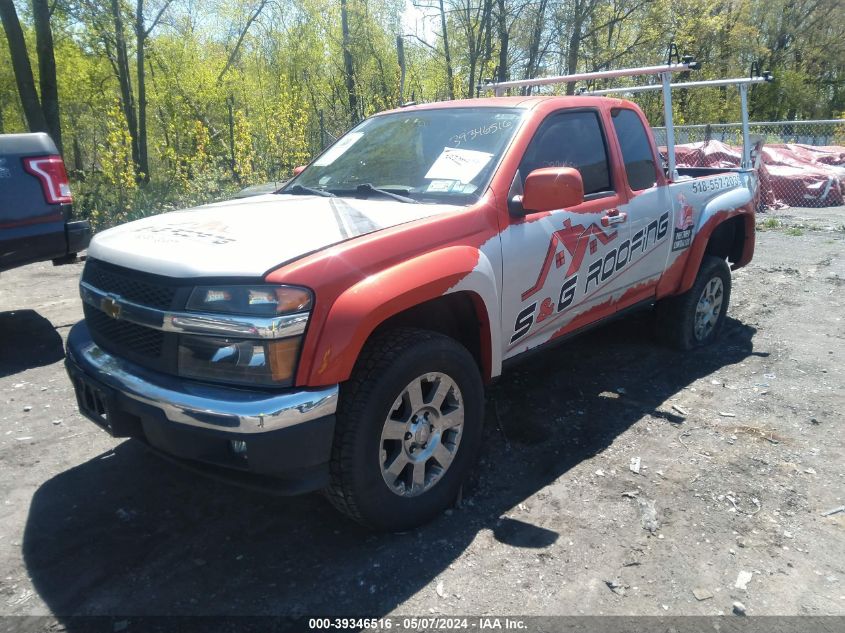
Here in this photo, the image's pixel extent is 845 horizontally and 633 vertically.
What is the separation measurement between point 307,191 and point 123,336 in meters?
1.44

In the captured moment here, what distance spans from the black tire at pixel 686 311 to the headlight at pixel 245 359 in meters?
3.67

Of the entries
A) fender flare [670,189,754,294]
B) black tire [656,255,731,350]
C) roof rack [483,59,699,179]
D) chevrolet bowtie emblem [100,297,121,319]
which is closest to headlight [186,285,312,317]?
chevrolet bowtie emblem [100,297,121,319]

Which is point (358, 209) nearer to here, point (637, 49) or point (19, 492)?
point (19, 492)

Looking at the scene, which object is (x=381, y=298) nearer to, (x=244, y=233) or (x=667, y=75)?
(x=244, y=233)

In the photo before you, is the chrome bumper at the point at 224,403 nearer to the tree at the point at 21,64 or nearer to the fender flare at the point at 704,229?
the fender flare at the point at 704,229

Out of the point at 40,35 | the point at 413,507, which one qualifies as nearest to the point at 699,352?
the point at 413,507

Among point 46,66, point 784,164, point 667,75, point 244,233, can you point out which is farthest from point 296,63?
point 244,233

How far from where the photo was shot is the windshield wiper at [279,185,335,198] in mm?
3707

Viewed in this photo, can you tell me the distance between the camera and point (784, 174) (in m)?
14.6

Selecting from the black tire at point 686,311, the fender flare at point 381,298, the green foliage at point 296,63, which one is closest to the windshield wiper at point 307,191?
the fender flare at point 381,298

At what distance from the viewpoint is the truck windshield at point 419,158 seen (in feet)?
11.1

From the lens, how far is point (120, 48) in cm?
1562

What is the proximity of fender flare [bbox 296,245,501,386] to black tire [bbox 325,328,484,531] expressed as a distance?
111mm

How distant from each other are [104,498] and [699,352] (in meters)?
4.45
